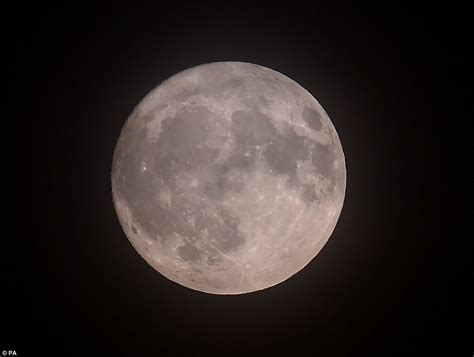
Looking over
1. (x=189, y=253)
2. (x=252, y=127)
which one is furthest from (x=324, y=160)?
(x=189, y=253)

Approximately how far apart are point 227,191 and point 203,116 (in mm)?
562

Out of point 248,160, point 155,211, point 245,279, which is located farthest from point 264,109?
point 245,279

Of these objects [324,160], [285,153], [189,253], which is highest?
[324,160]

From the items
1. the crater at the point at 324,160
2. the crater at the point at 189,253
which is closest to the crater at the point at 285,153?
the crater at the point at 324,160

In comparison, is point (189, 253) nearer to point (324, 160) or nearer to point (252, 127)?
point (252, 127)

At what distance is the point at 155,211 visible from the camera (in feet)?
11.0

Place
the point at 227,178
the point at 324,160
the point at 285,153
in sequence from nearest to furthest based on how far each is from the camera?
1. the point at 227,178
2. the point at 285,153
3. the point at 324,160

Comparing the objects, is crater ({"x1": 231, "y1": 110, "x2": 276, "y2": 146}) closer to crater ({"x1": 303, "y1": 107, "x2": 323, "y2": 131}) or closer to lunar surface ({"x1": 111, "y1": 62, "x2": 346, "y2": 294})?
lunar surface ({"x1": 111, "y1": 62, "x2": 346, "y2": 294})

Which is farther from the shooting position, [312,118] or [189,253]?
[312,118]

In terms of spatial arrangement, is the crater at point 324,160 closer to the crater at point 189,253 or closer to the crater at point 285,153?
the crater at point 285,153

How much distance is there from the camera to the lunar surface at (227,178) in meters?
3.21

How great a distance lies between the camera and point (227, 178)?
3.18 m

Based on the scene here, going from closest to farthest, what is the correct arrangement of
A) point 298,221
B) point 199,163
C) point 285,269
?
point 199,163 → point 298,221 → point 285,269

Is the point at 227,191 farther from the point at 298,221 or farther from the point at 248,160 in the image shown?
the point at 298,221
